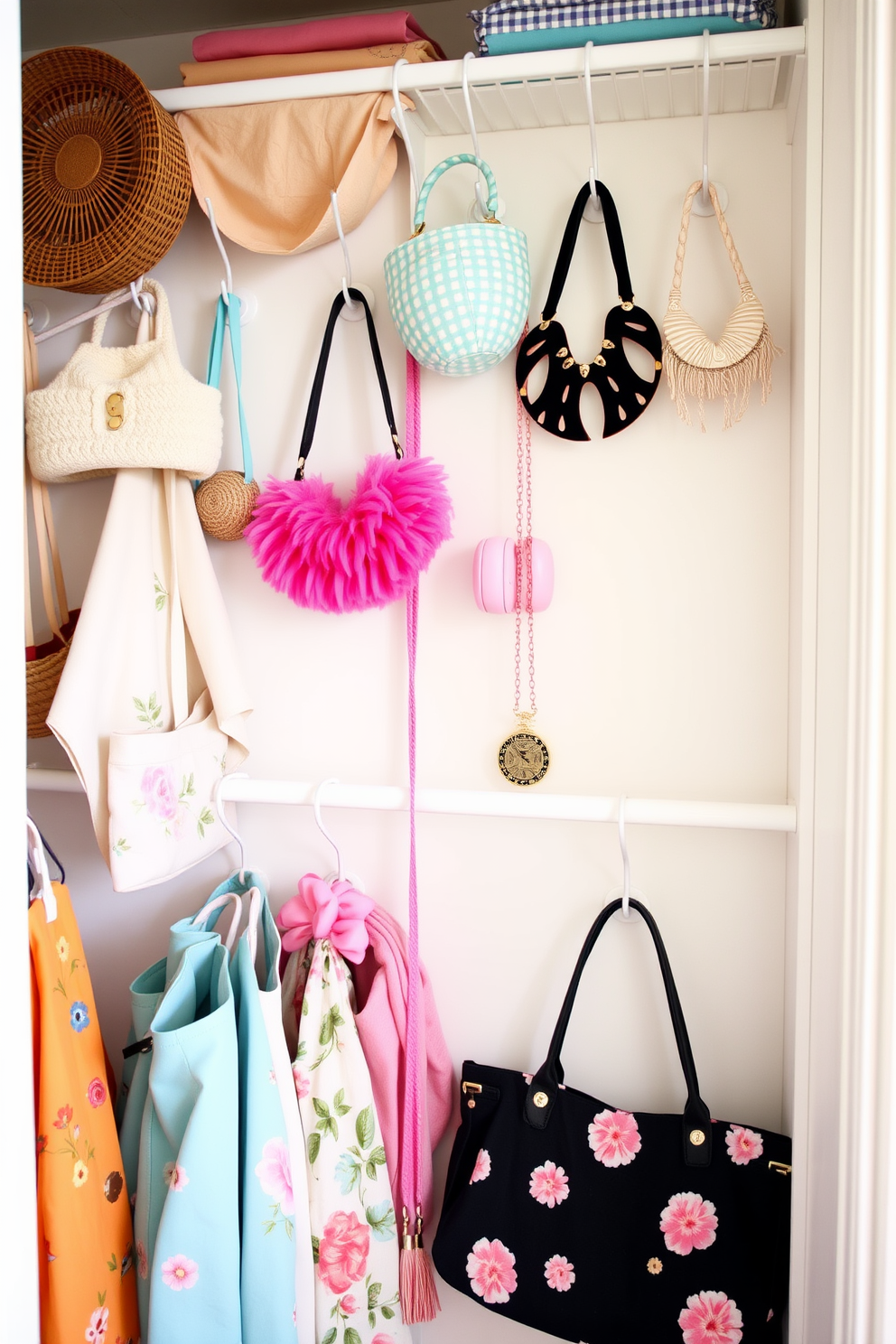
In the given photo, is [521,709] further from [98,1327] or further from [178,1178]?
[98,1327]

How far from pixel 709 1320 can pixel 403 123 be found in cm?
138

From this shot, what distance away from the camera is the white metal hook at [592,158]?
994mm

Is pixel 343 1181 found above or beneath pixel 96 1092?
beneath

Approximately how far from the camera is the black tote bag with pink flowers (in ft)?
3.25

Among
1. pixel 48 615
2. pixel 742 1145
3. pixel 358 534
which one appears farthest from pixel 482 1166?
pixel 48 615

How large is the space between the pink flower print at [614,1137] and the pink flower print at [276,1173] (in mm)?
341

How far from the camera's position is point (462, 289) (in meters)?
0.99

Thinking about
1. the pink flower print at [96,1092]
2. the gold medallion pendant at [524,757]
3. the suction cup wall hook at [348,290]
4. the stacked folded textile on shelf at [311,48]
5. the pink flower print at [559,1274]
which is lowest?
the pink flower print at [559,1274]

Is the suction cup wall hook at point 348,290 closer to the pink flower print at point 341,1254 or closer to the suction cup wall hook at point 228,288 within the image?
the suction cup wall hook at point 228,288

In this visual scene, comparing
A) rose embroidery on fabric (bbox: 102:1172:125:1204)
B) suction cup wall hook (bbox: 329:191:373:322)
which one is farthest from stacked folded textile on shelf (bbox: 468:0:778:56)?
rose embroidery on fabric (bbox: 102:1172:125:1204)

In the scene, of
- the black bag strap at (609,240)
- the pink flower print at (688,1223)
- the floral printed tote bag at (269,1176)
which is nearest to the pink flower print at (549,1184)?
the pink flower print at (688,1223)

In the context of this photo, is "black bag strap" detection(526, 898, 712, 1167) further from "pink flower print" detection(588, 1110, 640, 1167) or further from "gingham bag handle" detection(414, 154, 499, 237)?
"gingham bag handle" detection(414, 154, 499, 237)

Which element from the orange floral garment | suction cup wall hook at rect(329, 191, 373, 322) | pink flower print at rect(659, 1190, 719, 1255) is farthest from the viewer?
suction cup wall hook at rect(329, 191, 373, 322)

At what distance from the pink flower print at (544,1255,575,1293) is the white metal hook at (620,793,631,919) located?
0.38 m
